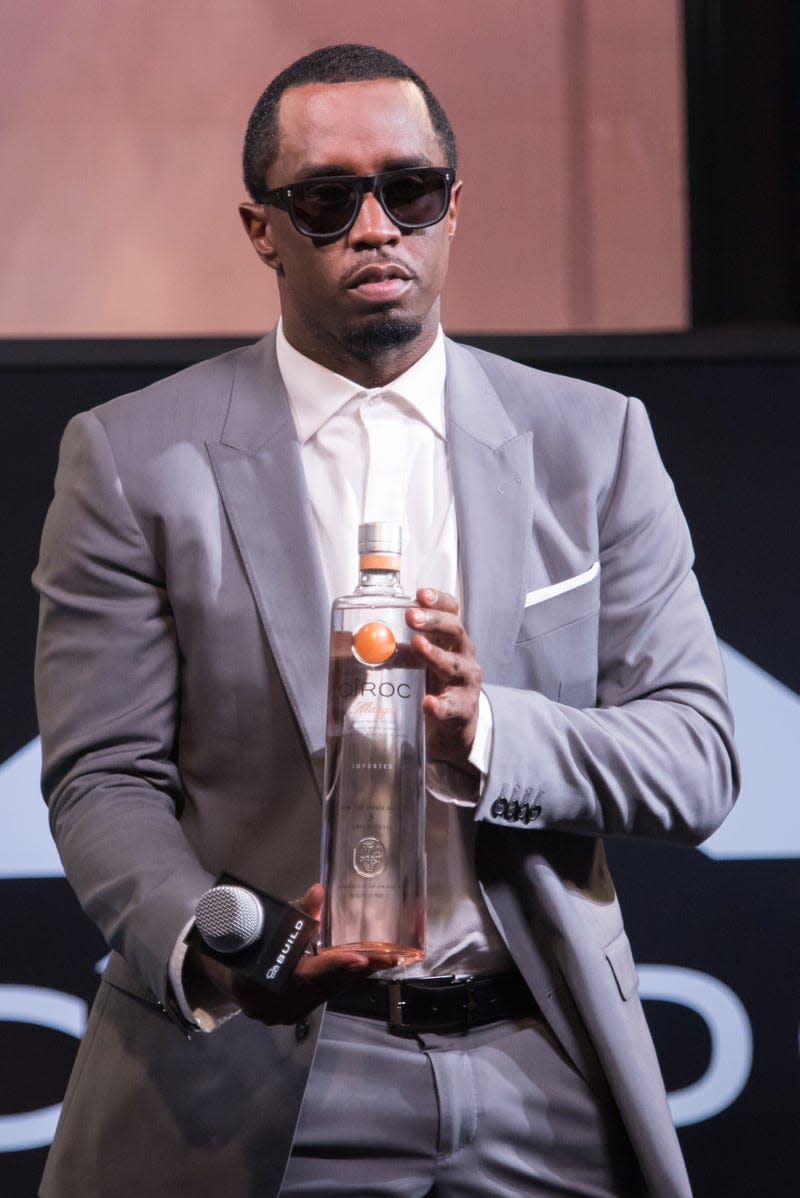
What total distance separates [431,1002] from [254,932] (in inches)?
13.7

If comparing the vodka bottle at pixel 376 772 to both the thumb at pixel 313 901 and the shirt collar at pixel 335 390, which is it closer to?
the thumb at pixel 313 901

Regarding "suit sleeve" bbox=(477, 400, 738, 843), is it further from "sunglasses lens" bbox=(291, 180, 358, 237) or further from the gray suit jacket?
"sunglasses lens" bbox=(291, 180, 358, 237)

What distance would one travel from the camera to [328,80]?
1.95 meters

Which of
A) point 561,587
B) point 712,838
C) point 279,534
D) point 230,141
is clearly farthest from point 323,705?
point 230,141

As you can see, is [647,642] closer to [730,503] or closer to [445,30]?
[730,503]

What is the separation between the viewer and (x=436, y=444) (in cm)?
199

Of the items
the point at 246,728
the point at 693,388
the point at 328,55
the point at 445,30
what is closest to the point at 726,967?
the point at 693,388

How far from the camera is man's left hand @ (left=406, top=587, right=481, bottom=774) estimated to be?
1498 millimetres

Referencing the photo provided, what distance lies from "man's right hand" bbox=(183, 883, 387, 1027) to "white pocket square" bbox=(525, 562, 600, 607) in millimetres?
500

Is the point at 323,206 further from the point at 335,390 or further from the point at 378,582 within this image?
the point at 378,582

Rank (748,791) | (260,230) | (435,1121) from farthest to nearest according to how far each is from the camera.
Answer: (748,791)
(260,230)
(435,1121)

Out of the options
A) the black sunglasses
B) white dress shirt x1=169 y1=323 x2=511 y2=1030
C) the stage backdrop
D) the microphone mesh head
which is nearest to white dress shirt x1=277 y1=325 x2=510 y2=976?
white dress shirt x1=169 y1=323 x2=511 y2=1030

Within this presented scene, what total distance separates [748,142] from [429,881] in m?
2.09

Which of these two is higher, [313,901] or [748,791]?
[313,901]
